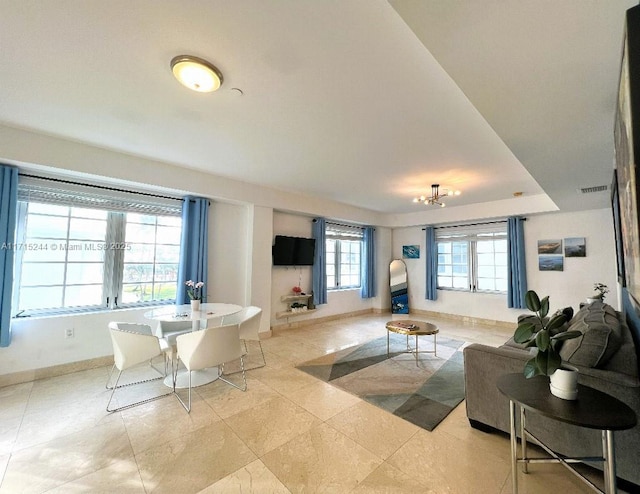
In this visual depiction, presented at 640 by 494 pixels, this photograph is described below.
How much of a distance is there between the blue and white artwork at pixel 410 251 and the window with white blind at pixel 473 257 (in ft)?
1.84

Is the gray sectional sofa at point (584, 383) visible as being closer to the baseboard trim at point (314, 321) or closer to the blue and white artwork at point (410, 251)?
the baseboard trim at point (314, 321)

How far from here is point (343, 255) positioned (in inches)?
269

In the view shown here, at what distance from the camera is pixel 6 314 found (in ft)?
9.24

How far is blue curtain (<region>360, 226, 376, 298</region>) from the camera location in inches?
274

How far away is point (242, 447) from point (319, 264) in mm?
4111

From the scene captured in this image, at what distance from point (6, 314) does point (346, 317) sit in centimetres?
561

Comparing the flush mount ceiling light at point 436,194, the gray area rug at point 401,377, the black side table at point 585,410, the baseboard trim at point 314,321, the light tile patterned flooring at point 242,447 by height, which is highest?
the flush mount ceiling light at point 436,194

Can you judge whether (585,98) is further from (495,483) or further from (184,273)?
(184,273)

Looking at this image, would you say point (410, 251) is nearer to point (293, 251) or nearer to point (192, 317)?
point (293, 251)

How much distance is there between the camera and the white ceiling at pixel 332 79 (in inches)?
48.9

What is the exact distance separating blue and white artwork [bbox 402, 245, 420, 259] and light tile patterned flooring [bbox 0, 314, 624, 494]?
5.16m

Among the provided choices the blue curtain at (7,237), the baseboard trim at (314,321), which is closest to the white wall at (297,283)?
the baseboard trim at (314,321)

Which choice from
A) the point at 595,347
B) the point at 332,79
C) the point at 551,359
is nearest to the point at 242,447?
the point at 551,359

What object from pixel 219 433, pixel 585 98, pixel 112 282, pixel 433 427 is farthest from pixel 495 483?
pixel 112 282
